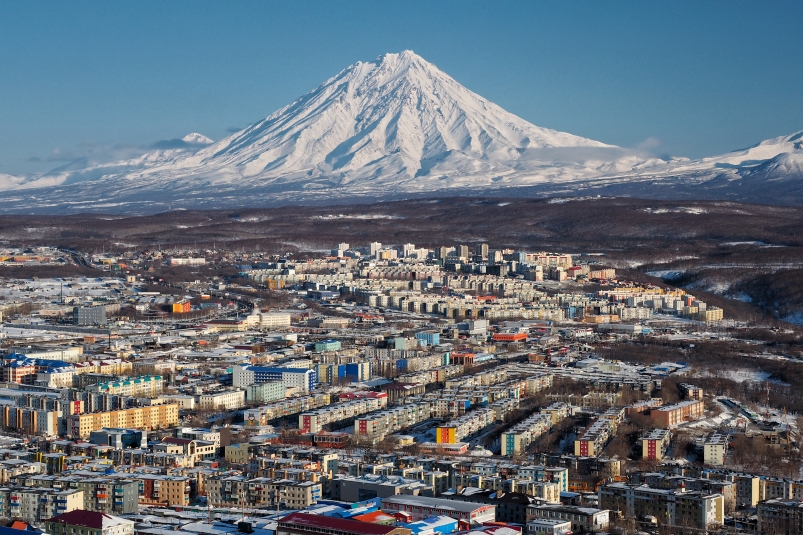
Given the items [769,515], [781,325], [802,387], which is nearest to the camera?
[769,515]

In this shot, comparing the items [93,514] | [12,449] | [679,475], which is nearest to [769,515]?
[679,475]

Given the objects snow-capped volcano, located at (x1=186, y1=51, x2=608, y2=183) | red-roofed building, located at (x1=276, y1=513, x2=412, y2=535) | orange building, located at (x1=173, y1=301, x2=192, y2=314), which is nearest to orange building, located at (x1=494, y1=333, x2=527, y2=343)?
orange building, located at (x1=173, y1=301, x2=192, y2=314)

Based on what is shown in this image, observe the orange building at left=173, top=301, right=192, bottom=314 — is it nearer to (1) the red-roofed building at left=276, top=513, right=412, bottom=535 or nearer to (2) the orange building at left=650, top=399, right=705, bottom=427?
(2) the orange building at left=650, top=399, right=705, bottom=427

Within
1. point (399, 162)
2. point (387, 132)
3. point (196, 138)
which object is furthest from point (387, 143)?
point (196, 138)

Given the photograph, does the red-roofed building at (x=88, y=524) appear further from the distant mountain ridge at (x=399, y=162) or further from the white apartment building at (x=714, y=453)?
the distant mountain ridge at (x=399, y=162)

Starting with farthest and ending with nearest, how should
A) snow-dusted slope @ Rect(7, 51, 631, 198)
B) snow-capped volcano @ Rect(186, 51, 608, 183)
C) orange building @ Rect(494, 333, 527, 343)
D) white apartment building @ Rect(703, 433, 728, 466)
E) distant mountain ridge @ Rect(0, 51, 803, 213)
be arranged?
1. snow-capped volcano @ Rect(186, 51, 608, 183)
2. snow-dusted slope @ Rect(7, 51, 631, 198)
3. distant mountain ridge @ Rect(0, 51, 803, 213)
4. orange building @ Rect(494, 333, 527, 343)
5. white apartment building @ Rect(703, 433, 728, 466)

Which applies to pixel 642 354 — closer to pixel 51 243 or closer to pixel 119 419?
pixel 119 419

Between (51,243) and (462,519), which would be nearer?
(462,519)
